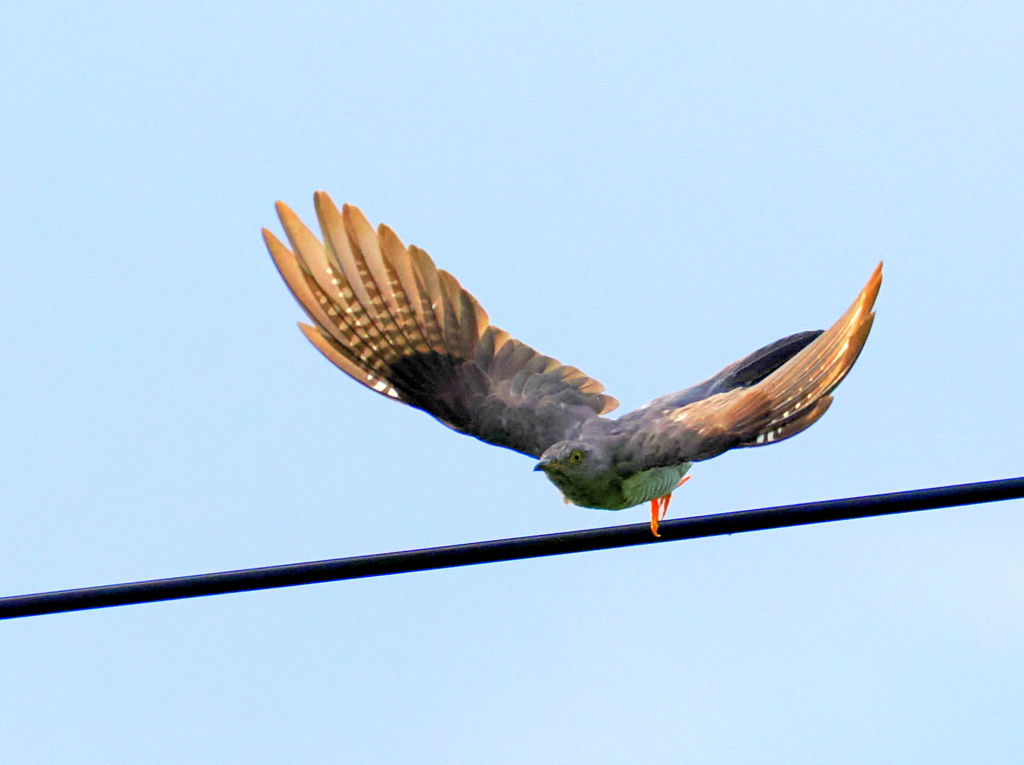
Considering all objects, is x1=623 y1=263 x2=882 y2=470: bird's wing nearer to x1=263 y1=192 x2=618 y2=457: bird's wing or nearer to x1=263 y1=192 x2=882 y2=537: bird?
x1=263 y1=192 x2=882 y2=537: bird

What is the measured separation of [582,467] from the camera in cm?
645

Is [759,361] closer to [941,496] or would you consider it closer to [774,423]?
[774,423]

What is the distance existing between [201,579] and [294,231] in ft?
9.92

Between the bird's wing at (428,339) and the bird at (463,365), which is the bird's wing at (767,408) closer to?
the bird at (463,365)

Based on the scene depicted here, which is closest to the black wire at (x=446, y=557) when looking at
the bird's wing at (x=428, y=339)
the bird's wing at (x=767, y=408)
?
the bird's wing at (x=767, y=408)

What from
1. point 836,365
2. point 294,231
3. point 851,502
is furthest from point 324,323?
point 851,502

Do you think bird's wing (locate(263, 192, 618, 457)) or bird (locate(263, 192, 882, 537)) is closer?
bird (locate(263, 192, 882, 537))

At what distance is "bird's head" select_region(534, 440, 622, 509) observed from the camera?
254 inches

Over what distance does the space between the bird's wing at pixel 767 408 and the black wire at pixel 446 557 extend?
130 centimetres

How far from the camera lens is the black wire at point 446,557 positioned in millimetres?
4324

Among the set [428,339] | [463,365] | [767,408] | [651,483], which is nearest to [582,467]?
[651,483]

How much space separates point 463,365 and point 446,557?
2.81 m

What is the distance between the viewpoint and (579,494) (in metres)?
6.60

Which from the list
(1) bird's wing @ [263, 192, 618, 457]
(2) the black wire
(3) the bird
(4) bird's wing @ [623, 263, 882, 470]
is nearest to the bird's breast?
(3) the bird
